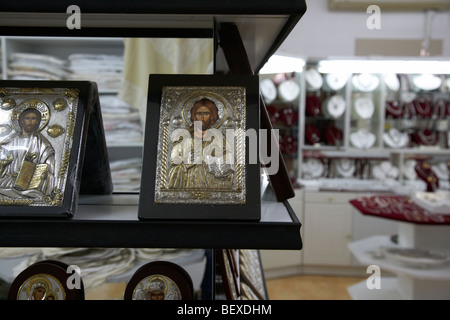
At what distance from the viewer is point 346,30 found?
4.60 m

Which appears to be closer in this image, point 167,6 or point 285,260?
point 167,6

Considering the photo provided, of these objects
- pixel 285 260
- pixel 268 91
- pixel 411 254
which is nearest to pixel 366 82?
pixel 268 91

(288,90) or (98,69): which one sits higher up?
(288,90)

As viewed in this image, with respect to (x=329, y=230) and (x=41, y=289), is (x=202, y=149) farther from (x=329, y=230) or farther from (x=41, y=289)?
(x=329, y=230)

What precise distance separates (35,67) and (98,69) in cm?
40

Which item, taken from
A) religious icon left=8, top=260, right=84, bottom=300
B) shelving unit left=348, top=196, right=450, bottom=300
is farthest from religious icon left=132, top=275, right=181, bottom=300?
shelving unit left=348, top=196, right=450, bottom=300

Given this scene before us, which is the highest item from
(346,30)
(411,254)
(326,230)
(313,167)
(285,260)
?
(346,30)

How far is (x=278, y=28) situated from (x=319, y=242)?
11.9 feet

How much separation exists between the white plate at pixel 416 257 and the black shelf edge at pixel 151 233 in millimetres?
2112

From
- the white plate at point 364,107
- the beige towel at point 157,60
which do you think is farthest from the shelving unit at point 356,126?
the beige towel at point 157,60

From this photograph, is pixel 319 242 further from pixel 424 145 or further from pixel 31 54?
pixel 31 54

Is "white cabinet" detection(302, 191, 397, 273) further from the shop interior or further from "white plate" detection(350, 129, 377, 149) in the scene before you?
"white plate" detection(350, 129, 377, 149)

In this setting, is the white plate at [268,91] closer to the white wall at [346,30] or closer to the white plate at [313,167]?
the white wall at [346,30]

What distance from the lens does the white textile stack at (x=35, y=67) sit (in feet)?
8.83
